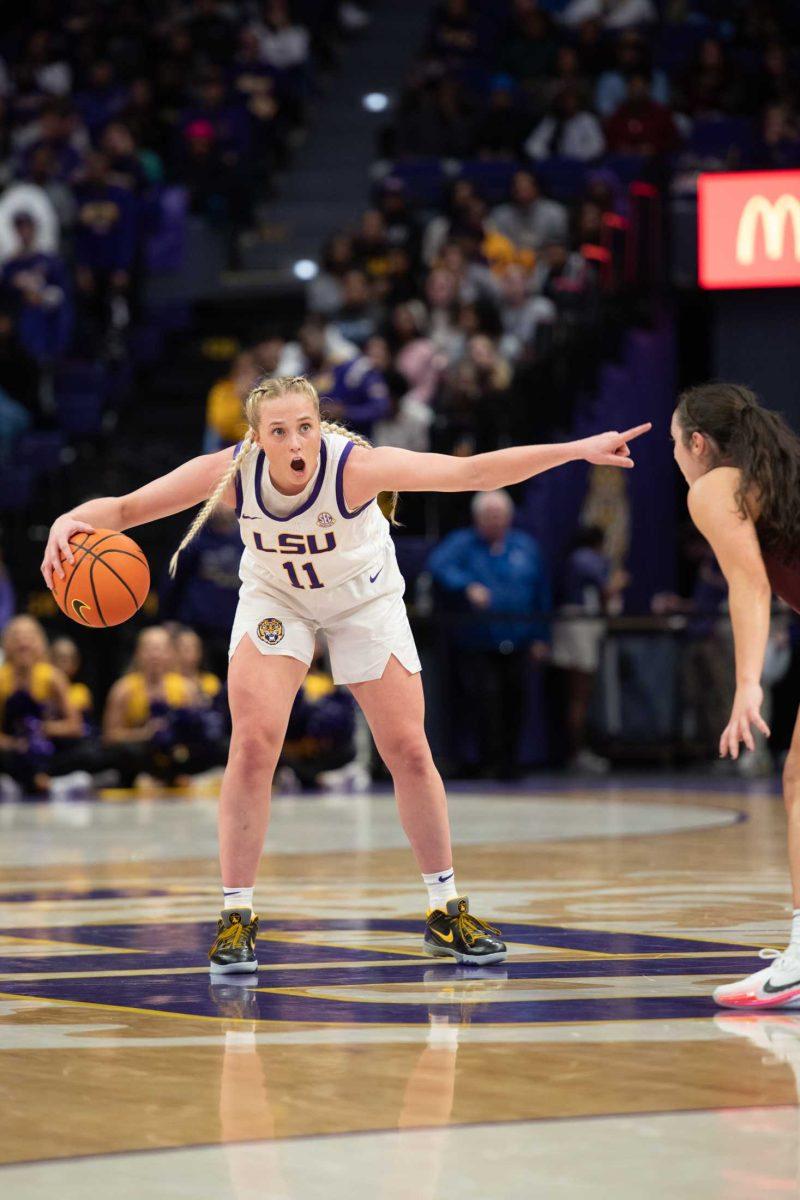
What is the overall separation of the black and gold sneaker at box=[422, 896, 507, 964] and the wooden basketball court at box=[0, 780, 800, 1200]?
0.06 meters

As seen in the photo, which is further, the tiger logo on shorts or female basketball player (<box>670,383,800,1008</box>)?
the tiger logo on shorts

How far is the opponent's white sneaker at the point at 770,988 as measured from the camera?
5.23 m

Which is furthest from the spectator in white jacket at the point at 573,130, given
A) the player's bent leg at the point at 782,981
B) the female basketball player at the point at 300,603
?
the player's bent leg at the point at 782,981

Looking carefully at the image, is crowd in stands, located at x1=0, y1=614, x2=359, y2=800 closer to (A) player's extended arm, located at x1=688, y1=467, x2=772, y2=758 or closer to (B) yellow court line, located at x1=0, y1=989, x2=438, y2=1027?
(B) yellow court line, located at x1=0, y1=989, x2=438, y2=1027

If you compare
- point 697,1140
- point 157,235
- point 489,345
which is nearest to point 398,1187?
point 697,1140

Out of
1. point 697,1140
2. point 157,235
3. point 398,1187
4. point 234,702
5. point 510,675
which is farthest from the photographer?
point 157,235

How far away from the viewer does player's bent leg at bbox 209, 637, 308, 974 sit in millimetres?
6184

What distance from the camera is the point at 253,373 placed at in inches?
636

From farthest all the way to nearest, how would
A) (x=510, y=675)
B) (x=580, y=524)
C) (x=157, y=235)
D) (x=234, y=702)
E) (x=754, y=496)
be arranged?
(x=157, y=235) → (x=580, y=524) → (x=510, y=675) → (x=234, y=702) → (x=754, y=496)

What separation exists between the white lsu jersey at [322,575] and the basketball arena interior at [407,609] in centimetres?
2

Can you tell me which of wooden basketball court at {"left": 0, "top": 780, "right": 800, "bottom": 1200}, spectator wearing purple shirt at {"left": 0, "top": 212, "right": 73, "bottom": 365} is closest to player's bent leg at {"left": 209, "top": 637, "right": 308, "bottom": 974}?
wooden basketball court at {"left": 0, "top": 780, "right": 800, "bottom": 1200}

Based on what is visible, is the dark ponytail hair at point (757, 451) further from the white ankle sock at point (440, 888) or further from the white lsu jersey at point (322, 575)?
the white ankle sock at point (440, 888)

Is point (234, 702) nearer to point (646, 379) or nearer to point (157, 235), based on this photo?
point (646, 379)

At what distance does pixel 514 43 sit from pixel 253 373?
599cm
